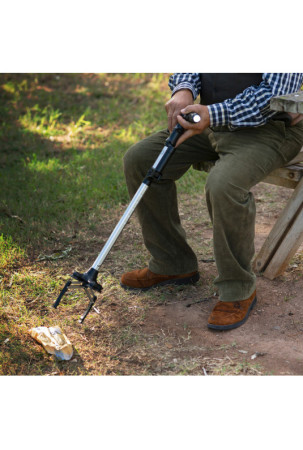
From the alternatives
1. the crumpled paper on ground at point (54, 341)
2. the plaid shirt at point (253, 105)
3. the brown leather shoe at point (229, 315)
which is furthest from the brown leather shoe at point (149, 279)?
the plaid shirt at point (253, 105)

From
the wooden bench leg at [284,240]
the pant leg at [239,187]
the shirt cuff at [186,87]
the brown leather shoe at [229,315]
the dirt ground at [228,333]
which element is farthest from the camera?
the wooden bench leg at [284,240]

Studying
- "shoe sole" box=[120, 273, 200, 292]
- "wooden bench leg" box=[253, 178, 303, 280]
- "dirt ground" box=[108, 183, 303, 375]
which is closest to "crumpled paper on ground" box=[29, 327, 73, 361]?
"dirt ground" box=[108, 183, 303, 375]

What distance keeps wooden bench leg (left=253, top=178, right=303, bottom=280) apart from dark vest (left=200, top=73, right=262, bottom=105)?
0.69 m

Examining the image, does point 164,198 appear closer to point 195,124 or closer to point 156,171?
point 156,171

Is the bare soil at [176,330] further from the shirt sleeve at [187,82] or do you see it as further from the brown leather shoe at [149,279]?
the shirt sleeve at [187,82]

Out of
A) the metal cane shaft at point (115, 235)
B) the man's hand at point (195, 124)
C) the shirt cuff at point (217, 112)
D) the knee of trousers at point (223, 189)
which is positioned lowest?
the metal cane shaft at point (115, 235)

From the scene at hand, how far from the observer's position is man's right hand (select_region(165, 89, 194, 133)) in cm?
303

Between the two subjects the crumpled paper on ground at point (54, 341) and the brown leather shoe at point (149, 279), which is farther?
the brown leather shoe at point (149, 279)

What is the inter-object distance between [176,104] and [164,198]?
1.91 ft

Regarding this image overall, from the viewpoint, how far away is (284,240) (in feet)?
10.9

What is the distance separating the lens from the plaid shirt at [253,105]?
2805mm

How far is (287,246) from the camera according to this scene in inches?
130

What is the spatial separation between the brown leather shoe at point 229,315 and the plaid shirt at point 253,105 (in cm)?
102

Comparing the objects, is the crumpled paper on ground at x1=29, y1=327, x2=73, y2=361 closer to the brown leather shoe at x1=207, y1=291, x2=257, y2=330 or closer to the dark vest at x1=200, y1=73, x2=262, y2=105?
the brown leather shoe at x1=207, y1=291, x2=257, y2=330
